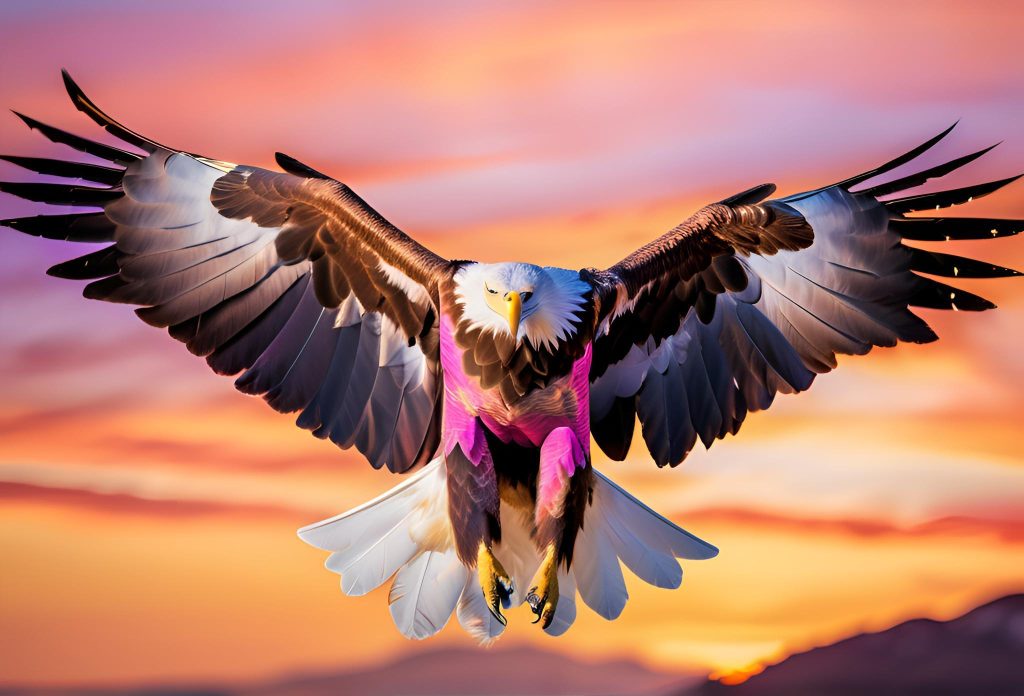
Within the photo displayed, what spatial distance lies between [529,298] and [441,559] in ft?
4.83

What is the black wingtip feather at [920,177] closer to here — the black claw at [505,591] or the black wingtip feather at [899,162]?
the black wingtip feather at [899,162]

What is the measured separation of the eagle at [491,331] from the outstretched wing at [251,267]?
0.4 inches

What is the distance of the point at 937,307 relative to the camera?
22.9 feet

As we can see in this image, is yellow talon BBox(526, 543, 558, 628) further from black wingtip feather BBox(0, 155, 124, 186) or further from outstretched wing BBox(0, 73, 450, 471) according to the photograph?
black wingtip feather BBox(0, 155, 124, 186)

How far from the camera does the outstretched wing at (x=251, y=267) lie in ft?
21.2

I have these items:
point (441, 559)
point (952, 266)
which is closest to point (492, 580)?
point (441, 559)

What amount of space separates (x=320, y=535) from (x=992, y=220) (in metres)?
3.78

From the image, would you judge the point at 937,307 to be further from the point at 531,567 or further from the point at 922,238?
the point at 531,567

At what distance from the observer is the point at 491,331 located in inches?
236

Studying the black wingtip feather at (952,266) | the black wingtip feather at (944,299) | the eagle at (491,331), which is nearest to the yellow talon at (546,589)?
the eagle at (491,331)

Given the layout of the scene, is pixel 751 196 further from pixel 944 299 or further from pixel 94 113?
pixel 94 113

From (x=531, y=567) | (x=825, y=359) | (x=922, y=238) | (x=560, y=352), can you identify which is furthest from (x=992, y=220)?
(x=531, y=567)

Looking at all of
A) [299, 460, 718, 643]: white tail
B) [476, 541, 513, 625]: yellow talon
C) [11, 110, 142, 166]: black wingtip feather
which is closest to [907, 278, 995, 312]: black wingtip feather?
[299, 460, 718, 643]: white tail

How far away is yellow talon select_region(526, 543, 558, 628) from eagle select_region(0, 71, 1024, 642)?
0.01 m
